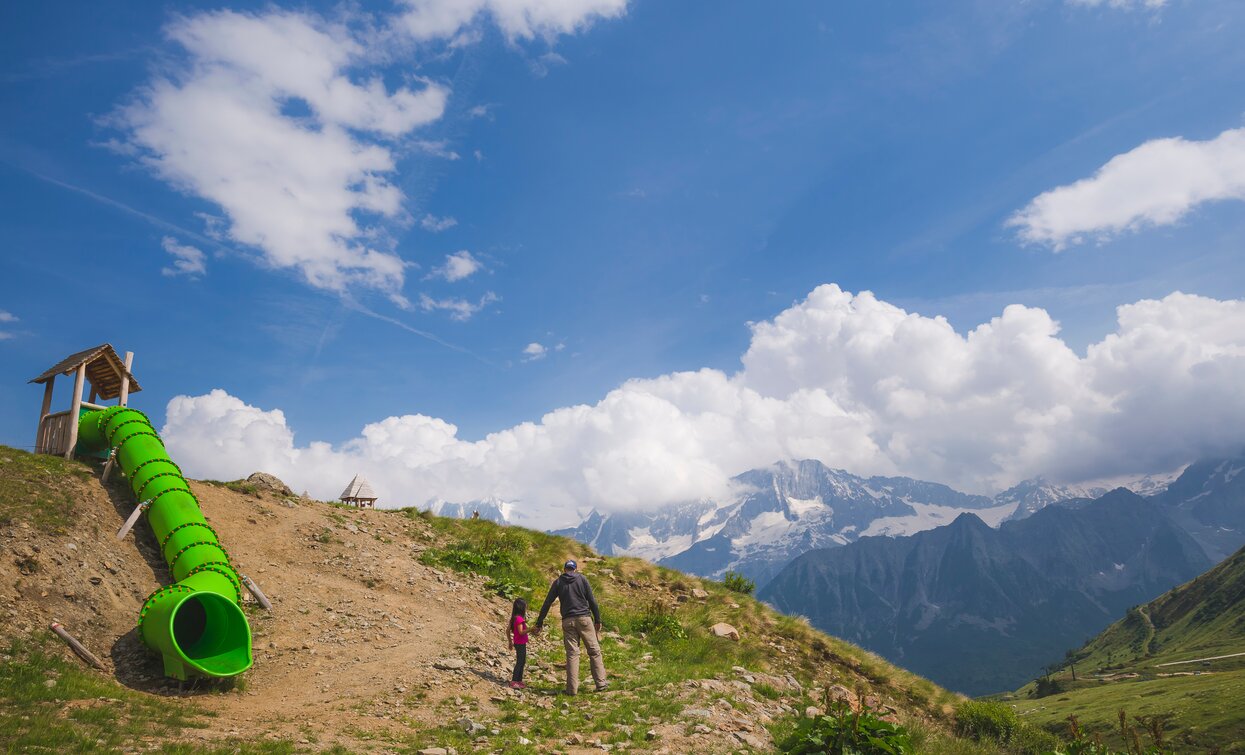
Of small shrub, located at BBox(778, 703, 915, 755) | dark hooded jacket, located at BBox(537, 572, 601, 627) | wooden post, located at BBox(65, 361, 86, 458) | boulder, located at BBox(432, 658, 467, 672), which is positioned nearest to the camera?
small shrub, located at BBox(778, 703, 915, 755)

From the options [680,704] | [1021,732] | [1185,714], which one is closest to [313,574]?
[680,704]

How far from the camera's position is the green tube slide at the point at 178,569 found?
1465cm

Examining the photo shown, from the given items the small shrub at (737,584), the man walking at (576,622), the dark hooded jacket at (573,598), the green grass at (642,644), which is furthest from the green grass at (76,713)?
the small shrub at (737,584)

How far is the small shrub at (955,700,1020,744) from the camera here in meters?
19.3

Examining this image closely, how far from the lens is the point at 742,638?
79.1ft

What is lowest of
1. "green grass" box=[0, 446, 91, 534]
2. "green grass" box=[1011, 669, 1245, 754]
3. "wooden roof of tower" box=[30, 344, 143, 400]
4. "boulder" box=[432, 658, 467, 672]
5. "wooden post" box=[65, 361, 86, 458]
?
"green grass" box=[1011, 669, 1245, 754]

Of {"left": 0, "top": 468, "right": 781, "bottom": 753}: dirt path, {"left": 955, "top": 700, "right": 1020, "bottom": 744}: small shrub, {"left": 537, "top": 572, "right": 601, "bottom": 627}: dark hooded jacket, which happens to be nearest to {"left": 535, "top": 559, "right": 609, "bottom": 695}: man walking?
{"left": 537, "top": 572, "right": 601, "bottom": 627}: dark hooded jacket

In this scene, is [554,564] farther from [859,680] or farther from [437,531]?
[859,680]

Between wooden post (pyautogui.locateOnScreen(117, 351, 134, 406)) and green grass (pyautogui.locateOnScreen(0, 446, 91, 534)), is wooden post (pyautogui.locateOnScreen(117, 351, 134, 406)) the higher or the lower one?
the higher one

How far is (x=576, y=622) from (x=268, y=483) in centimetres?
1914

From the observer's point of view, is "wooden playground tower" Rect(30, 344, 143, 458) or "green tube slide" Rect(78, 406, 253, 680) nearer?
"green tube slide" Rect(78, 406, 253, 680)

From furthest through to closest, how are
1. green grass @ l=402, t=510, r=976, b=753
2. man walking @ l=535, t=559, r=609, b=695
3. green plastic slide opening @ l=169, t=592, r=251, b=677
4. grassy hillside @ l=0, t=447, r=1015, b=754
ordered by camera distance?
man walking @ l=535, t=559, r=609, b=695 → green plastic slide opening @ l=169, t=592, r=251, b=677 → green grass @ l=402, t=510, r=976, b=753 → grassy hillside @ l=0, t=447, r=1015, b=754

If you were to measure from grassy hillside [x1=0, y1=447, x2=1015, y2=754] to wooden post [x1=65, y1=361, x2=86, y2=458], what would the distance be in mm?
1128

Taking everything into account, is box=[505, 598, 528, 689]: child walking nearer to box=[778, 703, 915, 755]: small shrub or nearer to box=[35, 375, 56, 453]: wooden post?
box=[778, 703, 915, 755]: small shrub
